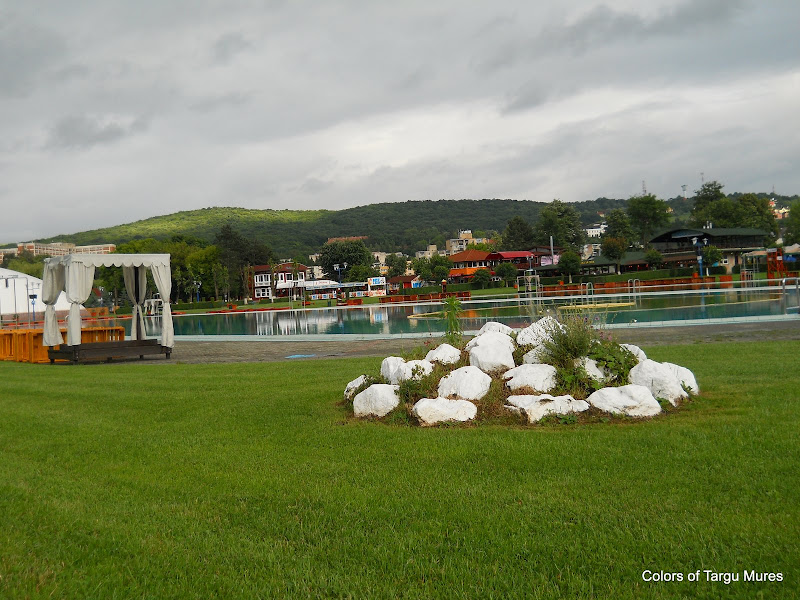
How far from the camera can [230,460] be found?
5.34 meters

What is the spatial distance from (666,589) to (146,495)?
11.0 ft

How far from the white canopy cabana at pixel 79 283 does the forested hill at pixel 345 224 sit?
336ft

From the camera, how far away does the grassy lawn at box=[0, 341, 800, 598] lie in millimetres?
3092

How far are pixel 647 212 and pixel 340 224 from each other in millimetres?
82412

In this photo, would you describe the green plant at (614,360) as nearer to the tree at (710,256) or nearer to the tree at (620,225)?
the tree at (710,256)

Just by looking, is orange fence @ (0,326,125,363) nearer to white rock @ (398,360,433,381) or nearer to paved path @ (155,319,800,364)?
paved path @ (155,319,800,364)

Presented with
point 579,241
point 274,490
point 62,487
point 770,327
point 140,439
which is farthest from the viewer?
point 579,241

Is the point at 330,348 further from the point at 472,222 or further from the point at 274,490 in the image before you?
the point at 472,222

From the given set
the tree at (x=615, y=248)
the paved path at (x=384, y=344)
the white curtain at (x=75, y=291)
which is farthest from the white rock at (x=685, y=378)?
the tree at (x=615, y=248)

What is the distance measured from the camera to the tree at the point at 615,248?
2633 inches

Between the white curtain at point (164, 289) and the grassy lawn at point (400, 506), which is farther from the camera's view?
the white curtain at point (164, 289)

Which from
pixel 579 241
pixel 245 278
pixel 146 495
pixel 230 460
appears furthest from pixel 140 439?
pixel 579 241

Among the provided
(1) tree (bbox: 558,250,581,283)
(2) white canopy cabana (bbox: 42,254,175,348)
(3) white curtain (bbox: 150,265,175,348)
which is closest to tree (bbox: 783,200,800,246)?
(1) tree (bbox: 558,250,581,283)

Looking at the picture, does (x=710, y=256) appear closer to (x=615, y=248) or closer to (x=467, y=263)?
(x=615, y=248)
